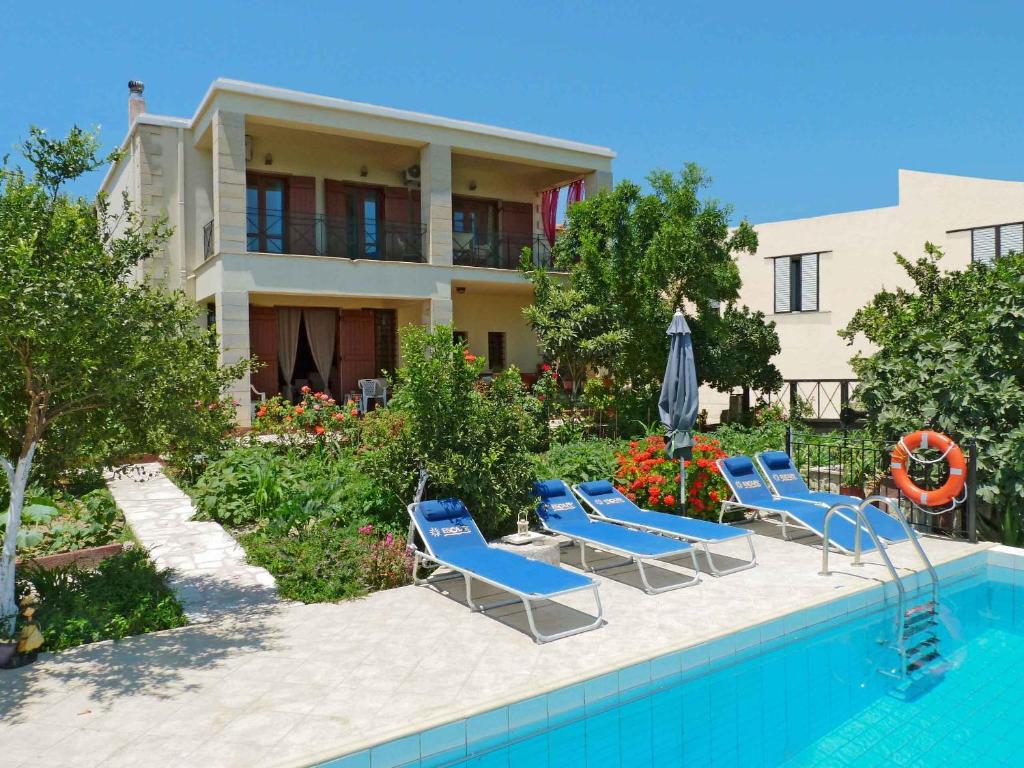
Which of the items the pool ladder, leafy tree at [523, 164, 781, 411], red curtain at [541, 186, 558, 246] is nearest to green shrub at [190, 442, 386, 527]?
the pool ladder

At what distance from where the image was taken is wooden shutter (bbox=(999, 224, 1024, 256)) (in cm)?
1828

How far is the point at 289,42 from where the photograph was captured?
1144cm

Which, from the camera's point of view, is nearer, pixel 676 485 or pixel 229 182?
pixel 676 485

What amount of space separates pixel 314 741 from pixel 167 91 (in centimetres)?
1861

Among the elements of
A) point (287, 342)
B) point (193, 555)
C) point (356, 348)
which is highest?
point (287, 342)

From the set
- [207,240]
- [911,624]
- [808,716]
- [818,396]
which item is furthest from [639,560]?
[818,396]

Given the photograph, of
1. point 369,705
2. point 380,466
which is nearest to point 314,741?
point 369,705

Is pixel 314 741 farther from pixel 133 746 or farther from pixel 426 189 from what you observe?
pixel 426 189

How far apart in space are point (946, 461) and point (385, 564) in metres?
6.61

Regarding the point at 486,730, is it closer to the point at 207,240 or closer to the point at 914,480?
the point at 914,480

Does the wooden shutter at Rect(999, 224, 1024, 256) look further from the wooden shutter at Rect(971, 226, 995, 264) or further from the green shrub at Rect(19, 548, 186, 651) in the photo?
the green shrub at Rect(19, 548, 186, 651)

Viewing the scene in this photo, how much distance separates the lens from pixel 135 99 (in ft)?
61.3

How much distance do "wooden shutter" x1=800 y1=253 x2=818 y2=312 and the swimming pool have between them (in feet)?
54.6

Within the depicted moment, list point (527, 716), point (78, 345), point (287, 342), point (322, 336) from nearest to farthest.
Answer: point (527, 716), point (78, 345), point (287, 342), point (322, 336)
